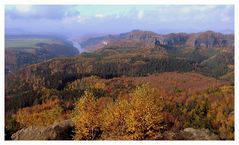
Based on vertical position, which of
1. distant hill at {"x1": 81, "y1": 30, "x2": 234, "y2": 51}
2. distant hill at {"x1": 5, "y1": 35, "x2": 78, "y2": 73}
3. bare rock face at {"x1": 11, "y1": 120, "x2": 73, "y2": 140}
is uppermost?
distant hill at {"x1": 81, "y1": 30, "x2": 234, "y2": 51}

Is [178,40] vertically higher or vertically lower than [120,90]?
higher

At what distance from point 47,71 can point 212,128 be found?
3623 cm

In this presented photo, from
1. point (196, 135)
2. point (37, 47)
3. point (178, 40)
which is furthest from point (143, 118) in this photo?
point (178, 40)

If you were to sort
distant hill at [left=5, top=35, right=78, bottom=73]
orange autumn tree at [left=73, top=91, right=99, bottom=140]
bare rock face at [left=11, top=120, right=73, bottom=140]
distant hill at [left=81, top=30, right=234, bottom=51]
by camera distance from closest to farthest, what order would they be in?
bare rock face at [left=11, top=120, right=73, bottom=140] → orange autumn tree at [left=73, top=91, right=99, bottom=140] → distant hill at [left=5, top=35, right=78, bottom=73] → distant hill at [left=81, top=30, right=234, bottom=51]

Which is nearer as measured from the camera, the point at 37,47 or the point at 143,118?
the point at 143,118

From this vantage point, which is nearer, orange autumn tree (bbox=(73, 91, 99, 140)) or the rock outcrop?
the rock outcrop

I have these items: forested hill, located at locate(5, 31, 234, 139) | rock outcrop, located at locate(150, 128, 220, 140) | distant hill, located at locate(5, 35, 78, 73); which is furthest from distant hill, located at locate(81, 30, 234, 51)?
rock outcrop, located at locate(150, 128, 220, 140)

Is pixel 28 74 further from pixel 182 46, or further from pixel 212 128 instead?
pixel 182 46

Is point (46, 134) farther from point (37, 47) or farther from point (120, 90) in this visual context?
point (37, 47)

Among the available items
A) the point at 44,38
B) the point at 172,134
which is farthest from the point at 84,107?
the point at 44,38

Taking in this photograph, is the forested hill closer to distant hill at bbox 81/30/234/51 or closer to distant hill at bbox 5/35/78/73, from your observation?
distant hill at bbox 81/30/234/51

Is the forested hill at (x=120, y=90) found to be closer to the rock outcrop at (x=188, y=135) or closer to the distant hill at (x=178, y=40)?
the rock outcrop at (x=188, y=135)

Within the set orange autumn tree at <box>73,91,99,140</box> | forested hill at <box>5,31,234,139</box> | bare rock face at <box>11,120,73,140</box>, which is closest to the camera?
bare rock face at <box>11,120,73,140</box>

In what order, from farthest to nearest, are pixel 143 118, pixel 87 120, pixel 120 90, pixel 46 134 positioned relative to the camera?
pixel 120 90 < pixel 143 118 < pixel 87 120 < pixel 46 134
